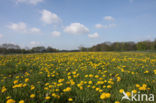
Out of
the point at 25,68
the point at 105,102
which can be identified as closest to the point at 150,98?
the point at 105,102

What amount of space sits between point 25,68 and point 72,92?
401cm

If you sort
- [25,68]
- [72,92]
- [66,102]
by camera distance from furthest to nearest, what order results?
[25,68], [72,92], [66,102]

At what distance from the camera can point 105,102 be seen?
6.83 ft

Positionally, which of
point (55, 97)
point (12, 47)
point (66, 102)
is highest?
point (12, 47)

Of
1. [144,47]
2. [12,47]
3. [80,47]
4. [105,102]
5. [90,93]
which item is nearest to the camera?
[105,102]

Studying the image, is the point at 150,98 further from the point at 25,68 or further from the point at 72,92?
the point at 25,68

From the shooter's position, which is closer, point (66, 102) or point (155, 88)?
point (66, 102)

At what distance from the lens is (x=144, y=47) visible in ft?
164

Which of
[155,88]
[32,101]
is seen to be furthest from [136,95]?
[32,101]

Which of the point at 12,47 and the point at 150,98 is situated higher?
the point at 12,47

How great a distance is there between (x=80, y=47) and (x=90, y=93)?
A: 206 ft

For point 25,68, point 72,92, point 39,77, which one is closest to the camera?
point 72,92

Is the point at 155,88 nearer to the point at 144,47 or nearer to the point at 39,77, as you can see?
the point at 39,77

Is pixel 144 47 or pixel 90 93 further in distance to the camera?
pixel 144 47
